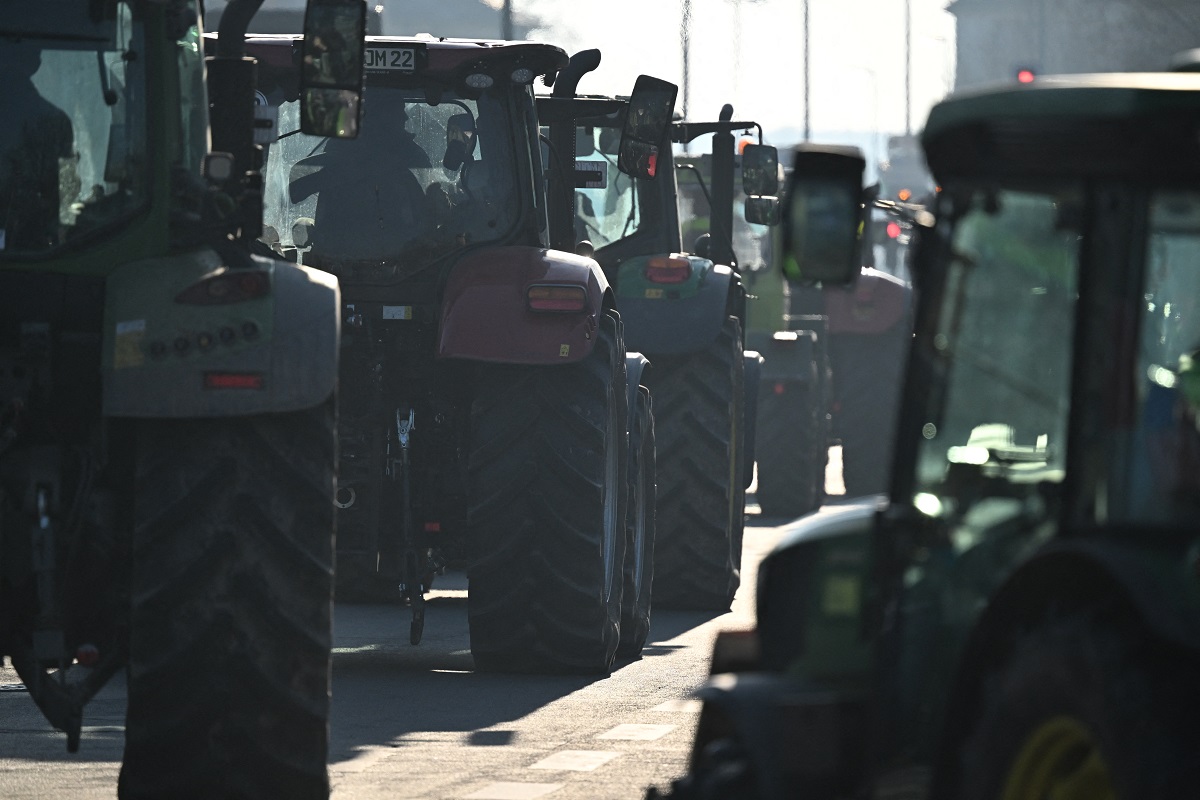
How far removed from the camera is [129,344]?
6805 millimetres

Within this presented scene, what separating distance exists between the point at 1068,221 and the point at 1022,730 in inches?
38.2

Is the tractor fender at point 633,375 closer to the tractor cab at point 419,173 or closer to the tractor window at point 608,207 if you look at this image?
the tractor cab at point 419,173

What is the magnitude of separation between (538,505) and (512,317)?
78 centimetres

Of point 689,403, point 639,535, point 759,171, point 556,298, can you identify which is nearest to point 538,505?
point 556,298

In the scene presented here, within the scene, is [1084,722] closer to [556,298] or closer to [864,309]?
[556,298]

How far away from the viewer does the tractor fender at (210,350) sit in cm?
675

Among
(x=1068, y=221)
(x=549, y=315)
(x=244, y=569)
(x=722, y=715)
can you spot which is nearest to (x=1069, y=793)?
(x=1068, y=221)

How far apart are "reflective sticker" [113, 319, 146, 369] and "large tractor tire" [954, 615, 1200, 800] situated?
3.20 m

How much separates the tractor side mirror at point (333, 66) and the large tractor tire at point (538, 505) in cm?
282

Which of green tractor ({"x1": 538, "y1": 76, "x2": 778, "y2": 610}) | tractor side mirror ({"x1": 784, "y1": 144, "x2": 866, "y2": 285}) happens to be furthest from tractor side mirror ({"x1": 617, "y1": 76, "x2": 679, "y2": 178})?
tractor side mirror ({"x1": 784, "y1": 144, "x2": 866, "y2": 285})

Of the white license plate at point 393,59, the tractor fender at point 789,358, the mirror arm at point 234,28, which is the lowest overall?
the tractor fender at point 789,358

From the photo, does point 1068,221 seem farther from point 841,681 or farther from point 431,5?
point 431,5

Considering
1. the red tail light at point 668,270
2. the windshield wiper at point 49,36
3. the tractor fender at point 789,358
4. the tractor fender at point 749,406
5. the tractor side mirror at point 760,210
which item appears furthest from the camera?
the tractor fender at point 789,358

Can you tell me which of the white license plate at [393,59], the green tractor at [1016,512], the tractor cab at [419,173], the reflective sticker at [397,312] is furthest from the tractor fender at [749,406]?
the green tractor at [1016,512]
